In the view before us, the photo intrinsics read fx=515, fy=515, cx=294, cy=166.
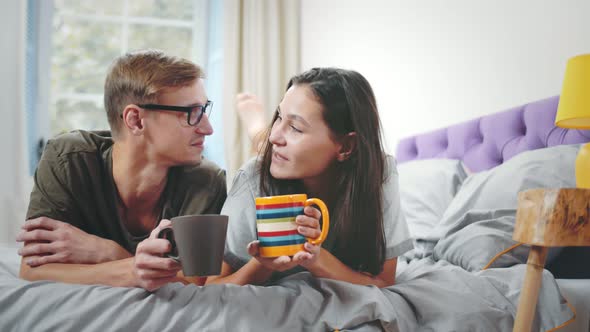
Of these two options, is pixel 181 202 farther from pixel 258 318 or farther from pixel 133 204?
pixel 258 318

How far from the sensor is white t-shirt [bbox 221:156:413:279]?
120 centimetres

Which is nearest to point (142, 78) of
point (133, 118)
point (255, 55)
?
point (133, 118)

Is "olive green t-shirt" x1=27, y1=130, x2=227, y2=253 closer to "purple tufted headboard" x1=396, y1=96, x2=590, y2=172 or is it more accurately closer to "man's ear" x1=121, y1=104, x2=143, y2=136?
"man's ear" x1=121, y1=104, x2=143, y2=136

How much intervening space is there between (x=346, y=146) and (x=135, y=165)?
0.58 metres

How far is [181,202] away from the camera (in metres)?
1.43

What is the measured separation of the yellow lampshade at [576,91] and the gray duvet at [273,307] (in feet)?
1.55

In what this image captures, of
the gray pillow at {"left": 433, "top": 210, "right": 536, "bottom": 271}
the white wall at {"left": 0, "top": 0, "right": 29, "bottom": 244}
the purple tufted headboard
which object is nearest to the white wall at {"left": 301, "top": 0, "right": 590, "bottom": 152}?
the purple tufted headboard

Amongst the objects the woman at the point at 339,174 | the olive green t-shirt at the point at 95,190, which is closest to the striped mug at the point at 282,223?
the woman at the point at 339,174

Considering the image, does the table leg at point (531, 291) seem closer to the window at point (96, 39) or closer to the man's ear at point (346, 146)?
the man's ear at point (346, 146)

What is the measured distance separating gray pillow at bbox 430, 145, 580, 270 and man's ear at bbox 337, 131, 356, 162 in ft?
1.47

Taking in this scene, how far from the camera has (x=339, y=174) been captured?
1.36 metres

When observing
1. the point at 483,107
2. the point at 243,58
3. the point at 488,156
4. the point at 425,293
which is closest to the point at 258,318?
the point at 425,293

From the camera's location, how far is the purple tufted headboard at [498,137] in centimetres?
179

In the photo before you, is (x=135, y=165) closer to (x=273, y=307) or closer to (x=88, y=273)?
(x=88, y=273)
